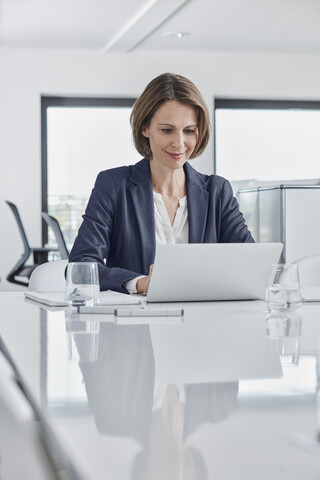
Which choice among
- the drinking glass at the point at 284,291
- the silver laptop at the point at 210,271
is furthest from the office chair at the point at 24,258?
the drinking glass at the point at 284,291

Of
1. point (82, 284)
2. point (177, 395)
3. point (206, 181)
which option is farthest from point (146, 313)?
point (206, 181)

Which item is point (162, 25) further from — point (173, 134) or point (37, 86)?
point (173, 134)

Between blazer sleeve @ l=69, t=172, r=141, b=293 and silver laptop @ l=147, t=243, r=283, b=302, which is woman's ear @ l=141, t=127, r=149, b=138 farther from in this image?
silver laptop @ l=147, t=243, r=283, b=302

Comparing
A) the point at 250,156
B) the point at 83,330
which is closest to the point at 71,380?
the point at 83,330

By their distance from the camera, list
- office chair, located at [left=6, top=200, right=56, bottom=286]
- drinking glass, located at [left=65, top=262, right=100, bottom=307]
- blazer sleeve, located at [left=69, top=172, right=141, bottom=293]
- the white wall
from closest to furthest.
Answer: drinking glass, located at [left=65, top=262, right=100, bottom=307] < blazer sleeve, located at [left=69, top=172, right=141, bottom=293] < office chair, located at [left=6, top=200, right=56, bottom=286] < the white wall

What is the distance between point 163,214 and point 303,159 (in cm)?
566

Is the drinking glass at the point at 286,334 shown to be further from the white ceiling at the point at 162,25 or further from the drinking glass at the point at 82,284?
the white ceiling at the point at 162,25

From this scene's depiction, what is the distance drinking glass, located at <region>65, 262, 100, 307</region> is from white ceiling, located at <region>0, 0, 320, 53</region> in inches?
179

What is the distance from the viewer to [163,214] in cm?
217

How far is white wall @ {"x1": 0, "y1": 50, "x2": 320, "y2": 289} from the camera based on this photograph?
6957 mm

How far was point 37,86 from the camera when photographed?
22.9ft

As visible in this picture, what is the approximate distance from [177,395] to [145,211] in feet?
4.92

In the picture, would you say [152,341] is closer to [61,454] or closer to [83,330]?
[83,330]

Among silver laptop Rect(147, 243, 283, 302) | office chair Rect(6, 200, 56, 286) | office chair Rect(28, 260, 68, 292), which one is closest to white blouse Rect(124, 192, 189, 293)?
office chair Rect(28, 260, 68, 292)
